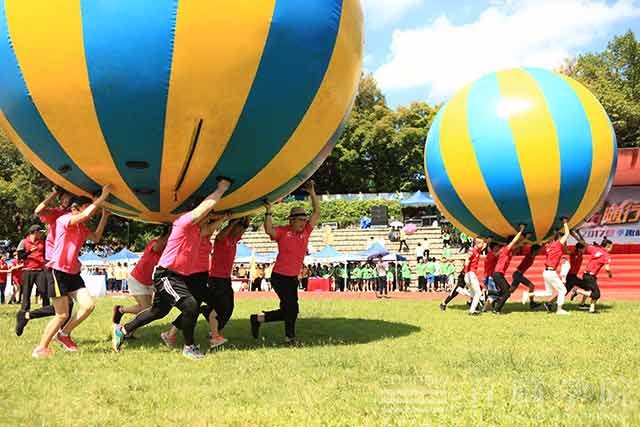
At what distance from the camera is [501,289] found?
1059cm

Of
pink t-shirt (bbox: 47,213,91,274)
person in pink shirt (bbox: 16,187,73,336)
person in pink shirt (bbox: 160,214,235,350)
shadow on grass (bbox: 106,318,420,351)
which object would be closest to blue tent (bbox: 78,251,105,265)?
shadow on grass (bbox: 106,318,420,351)

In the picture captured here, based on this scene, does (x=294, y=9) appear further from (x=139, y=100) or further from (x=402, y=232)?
(x=402, y=232)

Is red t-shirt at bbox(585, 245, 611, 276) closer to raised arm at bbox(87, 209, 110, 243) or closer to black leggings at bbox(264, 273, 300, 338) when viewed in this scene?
black leggings at bbox(264, 273, 300, 338)

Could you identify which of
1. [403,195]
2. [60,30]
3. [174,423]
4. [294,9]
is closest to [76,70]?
[60,30]

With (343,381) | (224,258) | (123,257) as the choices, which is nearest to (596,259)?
(224,258)

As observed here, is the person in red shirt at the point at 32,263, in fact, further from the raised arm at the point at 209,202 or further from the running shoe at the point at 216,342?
the raised arm at the point at 209,202

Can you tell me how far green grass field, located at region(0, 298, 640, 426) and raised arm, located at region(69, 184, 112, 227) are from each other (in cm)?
134

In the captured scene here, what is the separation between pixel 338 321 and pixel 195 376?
4.57m

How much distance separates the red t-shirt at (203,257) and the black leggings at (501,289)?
19.6 feet

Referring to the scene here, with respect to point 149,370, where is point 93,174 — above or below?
above

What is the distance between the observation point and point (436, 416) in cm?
339

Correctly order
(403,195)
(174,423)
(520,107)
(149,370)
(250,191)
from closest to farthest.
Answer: (174,423), (149,370), (250,191), (520,107), (403,195)

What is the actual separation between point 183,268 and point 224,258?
4.23ft

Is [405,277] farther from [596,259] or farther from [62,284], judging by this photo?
[62,284]
